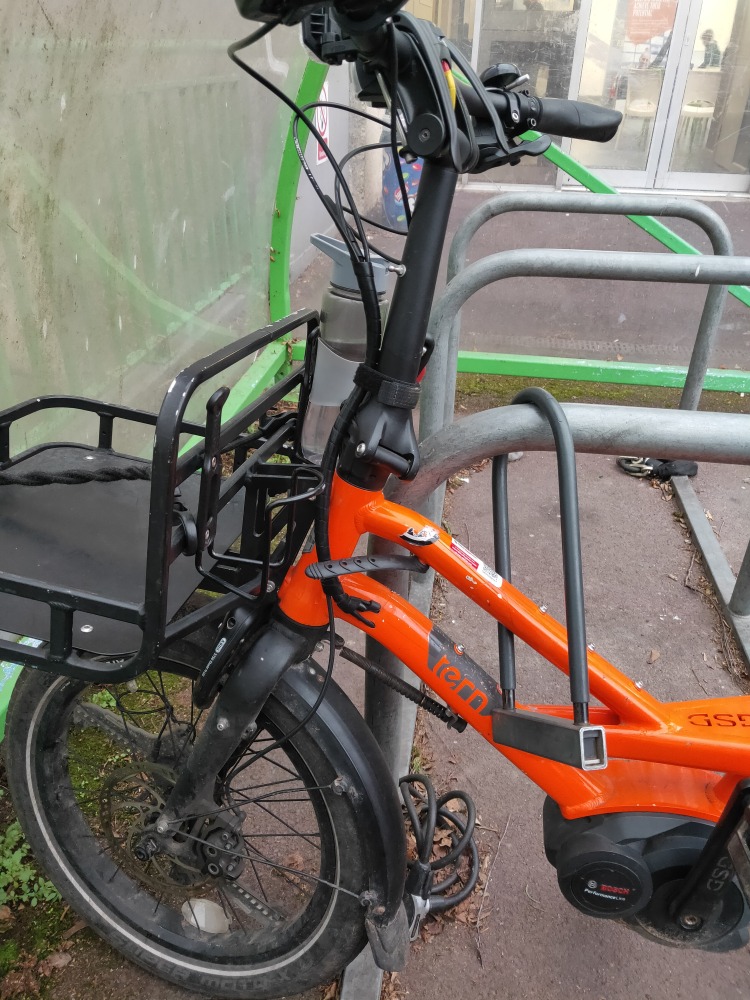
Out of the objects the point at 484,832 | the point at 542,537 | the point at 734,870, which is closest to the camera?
the point at 734,870

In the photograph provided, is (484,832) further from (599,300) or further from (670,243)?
(599,300)

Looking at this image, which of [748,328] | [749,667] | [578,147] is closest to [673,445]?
[749,667]

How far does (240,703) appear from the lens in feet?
4.04

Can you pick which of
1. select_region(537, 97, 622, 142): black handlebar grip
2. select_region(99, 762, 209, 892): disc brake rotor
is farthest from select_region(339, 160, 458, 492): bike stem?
select_region(99, 762, 209, 892): disc brake rotor

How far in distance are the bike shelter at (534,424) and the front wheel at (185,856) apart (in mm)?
218

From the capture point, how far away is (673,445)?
108 centimetres

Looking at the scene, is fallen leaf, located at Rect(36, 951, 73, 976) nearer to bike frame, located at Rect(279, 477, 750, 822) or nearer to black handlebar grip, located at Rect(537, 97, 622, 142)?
bike frame, located at Rect(279, 477, 750, 822)

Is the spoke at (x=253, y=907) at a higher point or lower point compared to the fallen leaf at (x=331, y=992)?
higher

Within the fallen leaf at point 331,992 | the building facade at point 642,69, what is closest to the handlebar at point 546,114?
the fallen leaf at point 331,992

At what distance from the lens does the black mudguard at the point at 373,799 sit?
50.0 inches

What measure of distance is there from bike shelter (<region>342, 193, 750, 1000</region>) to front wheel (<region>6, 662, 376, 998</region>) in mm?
218

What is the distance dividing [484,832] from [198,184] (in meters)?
2.69

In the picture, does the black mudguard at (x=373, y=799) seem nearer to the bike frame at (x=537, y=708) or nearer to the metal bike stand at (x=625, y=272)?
the bike frame at (x=537, y=708)

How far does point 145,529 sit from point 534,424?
739 millimetres
